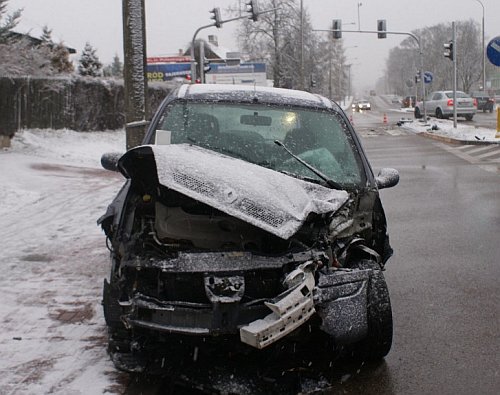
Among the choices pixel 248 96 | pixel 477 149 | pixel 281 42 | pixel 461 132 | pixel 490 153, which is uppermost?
pixel 281 42

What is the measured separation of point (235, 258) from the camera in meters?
3.61

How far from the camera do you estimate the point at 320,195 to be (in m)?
4.10

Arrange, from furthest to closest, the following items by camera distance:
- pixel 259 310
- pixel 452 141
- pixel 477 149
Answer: pixel 452 141, pixel 477 149, pixel 259 310

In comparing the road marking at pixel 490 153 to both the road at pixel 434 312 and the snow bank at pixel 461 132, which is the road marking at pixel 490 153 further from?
the road at pixel 434 312

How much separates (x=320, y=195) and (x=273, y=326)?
3.49ft

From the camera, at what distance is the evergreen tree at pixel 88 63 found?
3369cm

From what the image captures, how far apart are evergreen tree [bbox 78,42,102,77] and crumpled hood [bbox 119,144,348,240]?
30.7m

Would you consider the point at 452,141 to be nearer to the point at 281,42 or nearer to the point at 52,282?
the point at 52,282

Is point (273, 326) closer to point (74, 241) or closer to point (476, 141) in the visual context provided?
point (74, 241)

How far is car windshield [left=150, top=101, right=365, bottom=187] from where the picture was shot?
4785 millimetres

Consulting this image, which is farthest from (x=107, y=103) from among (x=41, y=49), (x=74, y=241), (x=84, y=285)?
(x=84, y=285)

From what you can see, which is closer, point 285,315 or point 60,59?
point 285,315

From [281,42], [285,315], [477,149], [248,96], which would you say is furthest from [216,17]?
[281,42]

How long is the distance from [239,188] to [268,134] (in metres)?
1.40
